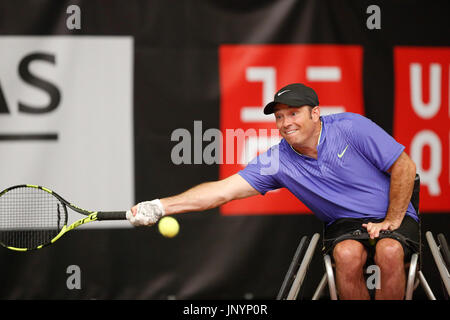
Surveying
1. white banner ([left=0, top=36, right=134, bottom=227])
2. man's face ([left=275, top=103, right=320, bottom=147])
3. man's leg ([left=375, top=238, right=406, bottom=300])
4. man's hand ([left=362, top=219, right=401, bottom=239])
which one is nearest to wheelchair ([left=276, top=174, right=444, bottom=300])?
man's leg ([left=375, top=238, right=406, bottom=300])

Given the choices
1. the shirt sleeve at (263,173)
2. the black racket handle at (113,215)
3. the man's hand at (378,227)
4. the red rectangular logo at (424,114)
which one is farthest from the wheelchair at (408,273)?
the red rectangular logo at (424,114)

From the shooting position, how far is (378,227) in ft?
9.53

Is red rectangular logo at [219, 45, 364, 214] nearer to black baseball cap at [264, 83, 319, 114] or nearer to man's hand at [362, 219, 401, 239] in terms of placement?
black baseball cap at [264, 83, 319, 114]

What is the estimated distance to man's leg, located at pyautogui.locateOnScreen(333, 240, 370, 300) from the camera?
2785 mm

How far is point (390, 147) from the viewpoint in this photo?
2967 mm

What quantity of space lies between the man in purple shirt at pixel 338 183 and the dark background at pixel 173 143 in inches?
37.1

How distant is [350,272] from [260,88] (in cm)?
164

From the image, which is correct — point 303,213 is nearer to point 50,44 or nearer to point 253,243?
point 253,243

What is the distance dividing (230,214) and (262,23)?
131 centimetres

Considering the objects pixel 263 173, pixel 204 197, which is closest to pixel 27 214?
pixel 204 197

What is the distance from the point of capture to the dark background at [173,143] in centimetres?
397

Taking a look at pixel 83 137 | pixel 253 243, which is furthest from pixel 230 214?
pixel 83 137

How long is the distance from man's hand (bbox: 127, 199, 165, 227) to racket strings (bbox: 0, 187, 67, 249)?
0.79 m

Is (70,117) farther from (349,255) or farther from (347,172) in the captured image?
(349,255)
